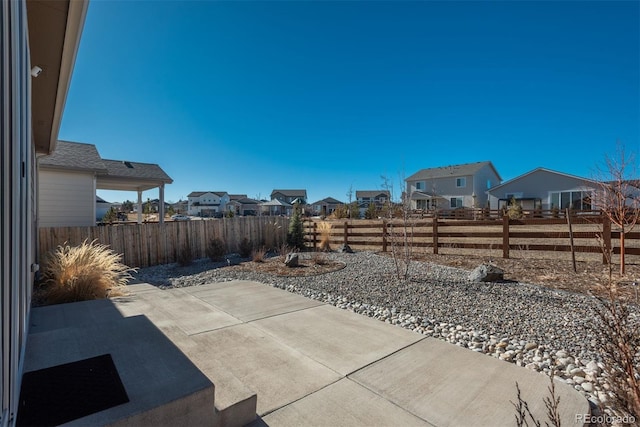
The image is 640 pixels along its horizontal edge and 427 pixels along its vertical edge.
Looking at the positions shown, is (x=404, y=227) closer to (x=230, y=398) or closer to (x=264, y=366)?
(x=264, y=366)

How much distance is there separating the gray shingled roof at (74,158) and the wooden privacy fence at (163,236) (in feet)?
8.27

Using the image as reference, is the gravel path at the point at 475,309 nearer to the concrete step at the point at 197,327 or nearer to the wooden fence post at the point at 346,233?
the concrete step at the point at 197,327

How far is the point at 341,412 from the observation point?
2.11 meters

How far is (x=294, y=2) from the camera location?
789 centimetres

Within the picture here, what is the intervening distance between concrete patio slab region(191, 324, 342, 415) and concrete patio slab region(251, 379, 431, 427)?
0.10m

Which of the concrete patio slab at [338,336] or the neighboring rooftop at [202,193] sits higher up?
the neighboring rooftop at [202,193]

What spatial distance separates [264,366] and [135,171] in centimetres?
1272

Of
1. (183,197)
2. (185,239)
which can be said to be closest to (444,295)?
(185,239)

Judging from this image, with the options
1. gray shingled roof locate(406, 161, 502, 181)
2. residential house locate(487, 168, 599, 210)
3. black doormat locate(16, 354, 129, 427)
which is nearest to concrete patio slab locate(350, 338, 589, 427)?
black doormat locate(16, 354, 129, 427)

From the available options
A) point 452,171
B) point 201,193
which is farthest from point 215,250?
point 201,193

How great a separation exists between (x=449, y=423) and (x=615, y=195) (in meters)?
7.61

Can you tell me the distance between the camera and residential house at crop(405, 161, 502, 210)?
1165 inches

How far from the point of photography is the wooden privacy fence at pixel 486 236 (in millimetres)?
7738

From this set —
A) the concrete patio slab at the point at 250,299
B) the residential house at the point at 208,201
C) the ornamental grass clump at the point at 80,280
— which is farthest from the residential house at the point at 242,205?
the ornamental grass clump at the point at 80,280
